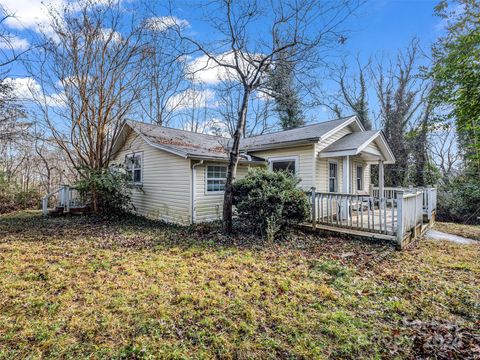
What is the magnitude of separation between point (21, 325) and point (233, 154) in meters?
5.81

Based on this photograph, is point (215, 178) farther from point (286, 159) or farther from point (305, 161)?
point (305, 161)

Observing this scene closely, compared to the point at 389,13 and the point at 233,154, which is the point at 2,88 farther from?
the point at 389,13

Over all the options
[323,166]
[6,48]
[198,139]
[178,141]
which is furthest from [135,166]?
[323,166]

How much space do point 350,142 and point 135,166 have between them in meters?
9.93

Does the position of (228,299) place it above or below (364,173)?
below

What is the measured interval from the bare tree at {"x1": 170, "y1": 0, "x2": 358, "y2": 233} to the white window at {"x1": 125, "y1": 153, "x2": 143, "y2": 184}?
5846 mm

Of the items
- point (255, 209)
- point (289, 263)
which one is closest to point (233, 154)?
point (255, 209)

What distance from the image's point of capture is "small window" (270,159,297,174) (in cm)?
1034

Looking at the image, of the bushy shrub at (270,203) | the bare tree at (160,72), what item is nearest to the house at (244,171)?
the bushy shrub at (270,203)

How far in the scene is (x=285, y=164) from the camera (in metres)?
10.7

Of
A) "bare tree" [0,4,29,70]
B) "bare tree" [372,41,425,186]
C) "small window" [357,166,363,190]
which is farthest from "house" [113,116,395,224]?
"bare tree" [372,41,425,186]

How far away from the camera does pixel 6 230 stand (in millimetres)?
8008

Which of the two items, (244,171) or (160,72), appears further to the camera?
(160,72)

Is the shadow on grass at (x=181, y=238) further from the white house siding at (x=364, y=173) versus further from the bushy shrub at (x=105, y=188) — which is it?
the white house siding at (x=364, y=173)
